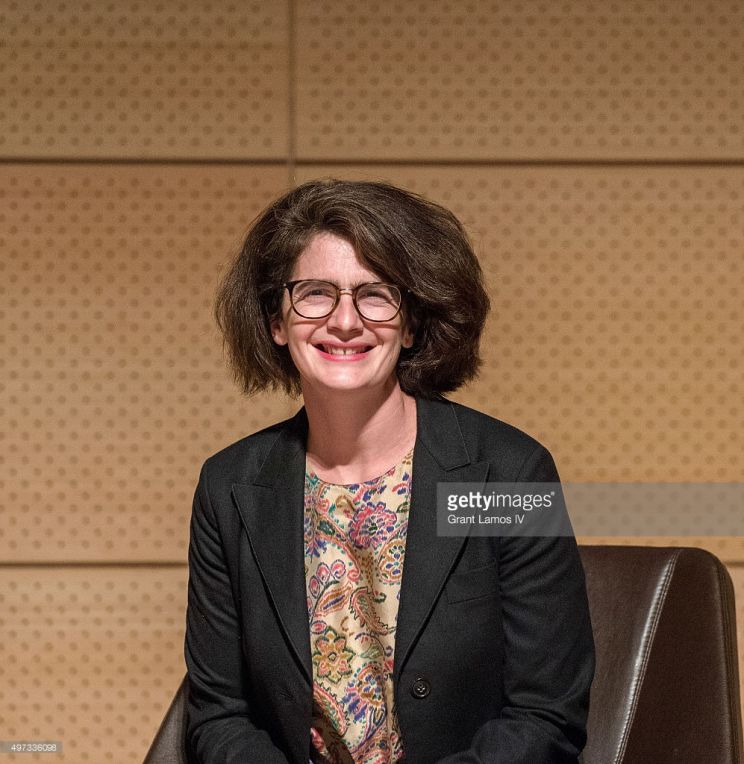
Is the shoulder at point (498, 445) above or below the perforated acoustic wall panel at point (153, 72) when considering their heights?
below

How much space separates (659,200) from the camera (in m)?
2.67

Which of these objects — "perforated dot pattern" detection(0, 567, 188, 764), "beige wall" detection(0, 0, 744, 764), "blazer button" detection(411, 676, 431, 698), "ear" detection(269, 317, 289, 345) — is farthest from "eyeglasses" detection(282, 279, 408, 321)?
"perforated dot pattern" detection(0, 567, 188, 764)

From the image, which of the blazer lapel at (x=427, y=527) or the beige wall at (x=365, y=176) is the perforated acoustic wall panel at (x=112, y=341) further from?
the blazer lapel at (x=427, y=527)

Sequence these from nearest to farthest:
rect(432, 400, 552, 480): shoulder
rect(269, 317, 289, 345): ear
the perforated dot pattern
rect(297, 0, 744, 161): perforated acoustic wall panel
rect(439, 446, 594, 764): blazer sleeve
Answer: rect(439, 446, 594, 764): blazer sleeve, rect(432, 400, 552, 480): shoulder, rect(269, 317, 289, 345): ear, rect(297, 0, 744, 161): perforated acoustic wall panel, the perforated dot pattern

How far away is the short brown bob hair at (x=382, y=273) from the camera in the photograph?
1.66 m

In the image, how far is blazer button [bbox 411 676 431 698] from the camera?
1593mm

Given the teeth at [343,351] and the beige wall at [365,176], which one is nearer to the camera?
the teeth at [343,351]

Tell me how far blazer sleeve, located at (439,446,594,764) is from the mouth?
0.39 meters

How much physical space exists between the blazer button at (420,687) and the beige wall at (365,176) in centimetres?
120

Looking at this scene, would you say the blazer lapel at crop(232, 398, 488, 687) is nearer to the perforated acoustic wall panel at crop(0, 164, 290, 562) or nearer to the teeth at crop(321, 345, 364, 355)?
the teeth at crop(321, 345, 364, 355)

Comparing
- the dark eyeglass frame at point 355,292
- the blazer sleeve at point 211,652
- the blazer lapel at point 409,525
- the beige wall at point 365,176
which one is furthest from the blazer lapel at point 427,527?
the beige wall at point 365,176

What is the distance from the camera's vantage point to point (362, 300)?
66.2 inches

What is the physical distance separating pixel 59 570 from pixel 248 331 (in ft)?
4.13

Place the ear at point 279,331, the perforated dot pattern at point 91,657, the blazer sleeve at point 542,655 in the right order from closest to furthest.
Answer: the blazer sleeve at point 542,655
the ear at point 279,331
the perforated dot pattern at point 91,657
